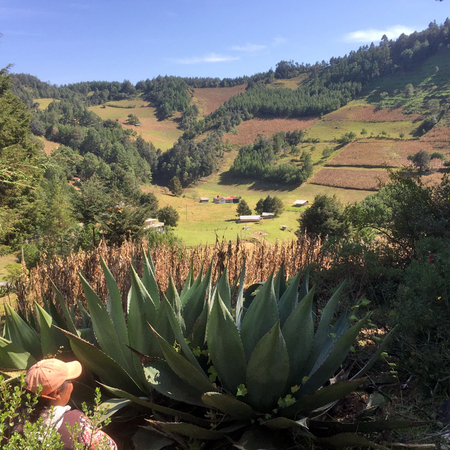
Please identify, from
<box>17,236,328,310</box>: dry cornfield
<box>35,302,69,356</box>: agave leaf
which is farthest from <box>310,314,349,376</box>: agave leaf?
<box>17,236,328,310</box>: dry cornfield

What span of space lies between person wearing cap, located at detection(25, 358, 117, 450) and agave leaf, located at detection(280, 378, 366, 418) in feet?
3.11

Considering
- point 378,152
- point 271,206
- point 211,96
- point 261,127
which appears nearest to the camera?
point 271,206

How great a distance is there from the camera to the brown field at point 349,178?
72625 millimetres

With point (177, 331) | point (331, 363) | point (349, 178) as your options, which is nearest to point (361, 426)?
point (331, 363)

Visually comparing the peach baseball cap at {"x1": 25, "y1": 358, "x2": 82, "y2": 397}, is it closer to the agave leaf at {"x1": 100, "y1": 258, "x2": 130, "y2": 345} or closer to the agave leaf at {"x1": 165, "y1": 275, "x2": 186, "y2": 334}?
the agave leaf at {"x1": 100, "y1": 258, "x2": 130, "y2": 345}

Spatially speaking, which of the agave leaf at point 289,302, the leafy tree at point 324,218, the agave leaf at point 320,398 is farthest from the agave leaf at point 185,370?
the leafy tree at point 324,218

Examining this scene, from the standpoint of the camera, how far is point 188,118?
493 feet

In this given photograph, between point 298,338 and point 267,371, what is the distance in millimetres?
326

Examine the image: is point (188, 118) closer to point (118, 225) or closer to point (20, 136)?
point (20, 136)

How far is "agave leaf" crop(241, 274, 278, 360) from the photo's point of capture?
6.37ft

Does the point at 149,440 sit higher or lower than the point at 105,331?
lower

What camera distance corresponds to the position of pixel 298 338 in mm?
1969

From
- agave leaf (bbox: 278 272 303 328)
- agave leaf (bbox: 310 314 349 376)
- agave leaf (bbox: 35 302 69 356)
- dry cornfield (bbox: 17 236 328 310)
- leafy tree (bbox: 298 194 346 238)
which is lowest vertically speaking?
leafy tree (bbox: 298 194 346 238)

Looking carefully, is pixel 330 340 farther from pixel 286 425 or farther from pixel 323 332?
pixel 286 425
